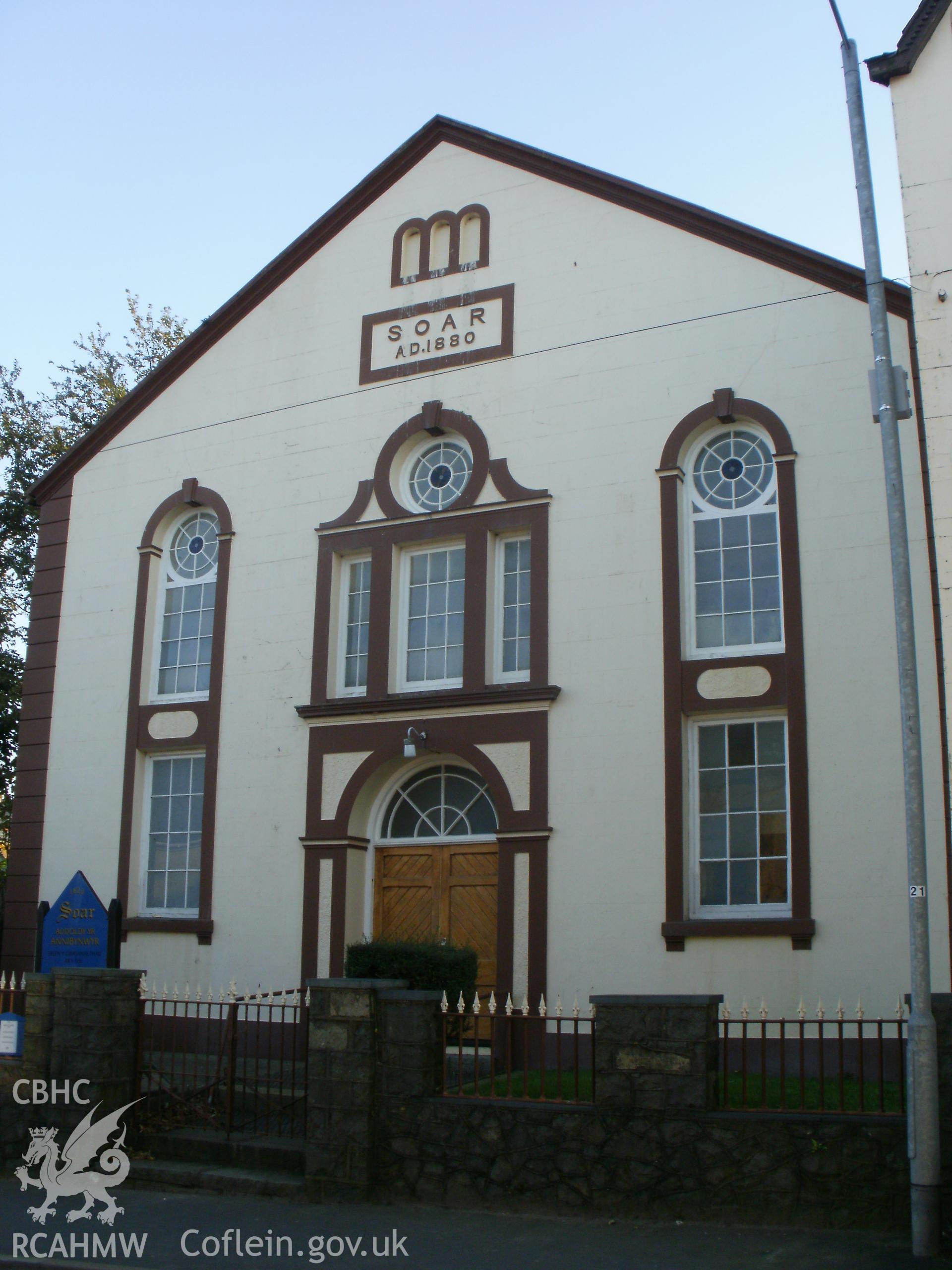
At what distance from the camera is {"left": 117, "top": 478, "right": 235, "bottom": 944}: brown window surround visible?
1606 cm

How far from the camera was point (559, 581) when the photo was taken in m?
14.8

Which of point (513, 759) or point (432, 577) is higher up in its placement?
point (432, 577)

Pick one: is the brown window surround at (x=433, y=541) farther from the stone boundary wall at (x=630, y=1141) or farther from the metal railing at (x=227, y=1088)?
the stone boundary wall at (x=630, y=1141)

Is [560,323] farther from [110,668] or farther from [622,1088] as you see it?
[622,1088]

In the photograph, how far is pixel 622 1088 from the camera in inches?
384

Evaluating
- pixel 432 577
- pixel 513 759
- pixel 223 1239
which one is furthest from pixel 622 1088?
pixel 432 577

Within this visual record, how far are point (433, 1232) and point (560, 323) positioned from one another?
10058 mm

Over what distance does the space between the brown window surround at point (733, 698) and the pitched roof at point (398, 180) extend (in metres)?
1.62

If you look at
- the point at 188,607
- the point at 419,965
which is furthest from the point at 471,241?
the point at 419,965

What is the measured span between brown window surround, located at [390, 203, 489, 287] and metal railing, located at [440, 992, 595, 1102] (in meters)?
8.75

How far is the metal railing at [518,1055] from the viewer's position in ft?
33.3

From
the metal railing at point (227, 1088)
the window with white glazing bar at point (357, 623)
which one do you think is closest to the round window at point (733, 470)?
the window with white glazing bar at point (357, 623)

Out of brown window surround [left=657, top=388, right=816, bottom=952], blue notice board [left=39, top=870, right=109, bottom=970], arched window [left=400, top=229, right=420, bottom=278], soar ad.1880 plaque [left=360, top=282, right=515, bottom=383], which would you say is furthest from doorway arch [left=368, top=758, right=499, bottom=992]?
arched window [left=400, top=229, right=420, bottom=278]

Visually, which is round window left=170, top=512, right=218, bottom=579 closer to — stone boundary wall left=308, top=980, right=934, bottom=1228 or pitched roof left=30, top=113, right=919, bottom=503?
pitched roof left=30, top=113, right=919, bottom=503
